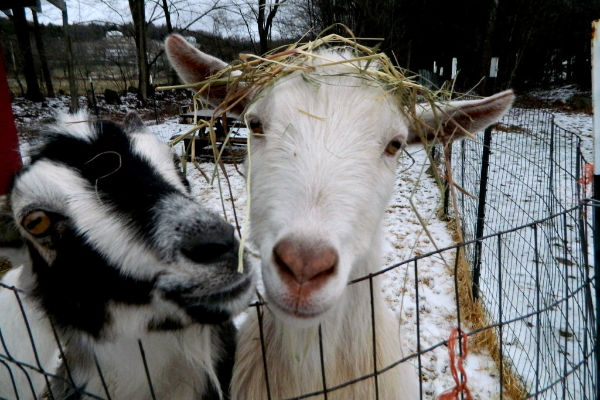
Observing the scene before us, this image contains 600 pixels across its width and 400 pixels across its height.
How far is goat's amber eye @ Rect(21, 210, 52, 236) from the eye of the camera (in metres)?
1.43

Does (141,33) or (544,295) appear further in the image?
(141,33)

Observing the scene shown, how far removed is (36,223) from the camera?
1437 millimetres

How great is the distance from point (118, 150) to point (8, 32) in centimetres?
2486

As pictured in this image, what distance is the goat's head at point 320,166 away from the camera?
117 cm

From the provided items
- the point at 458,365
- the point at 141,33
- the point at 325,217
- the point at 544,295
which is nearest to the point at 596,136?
the point at 458,365

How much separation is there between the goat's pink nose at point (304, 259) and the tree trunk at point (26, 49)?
66.8 ft

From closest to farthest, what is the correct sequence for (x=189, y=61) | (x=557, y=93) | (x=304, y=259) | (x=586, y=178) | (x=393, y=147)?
(x=304, y=259) < (x=393, y=147) < (x=189, y=61) < (x=586, y=178) < (x=557, y=93)

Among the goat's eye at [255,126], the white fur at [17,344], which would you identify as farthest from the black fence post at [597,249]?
the white fur at [17,344]

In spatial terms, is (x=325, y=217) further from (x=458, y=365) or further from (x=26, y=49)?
(x=26, y=49)

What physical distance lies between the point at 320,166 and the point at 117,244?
758mm

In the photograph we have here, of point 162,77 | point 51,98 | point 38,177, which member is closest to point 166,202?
point 38,177

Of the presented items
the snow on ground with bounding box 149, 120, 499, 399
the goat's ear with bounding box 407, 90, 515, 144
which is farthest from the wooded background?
the goat's ear with bounding box 407, 90, 515, 144

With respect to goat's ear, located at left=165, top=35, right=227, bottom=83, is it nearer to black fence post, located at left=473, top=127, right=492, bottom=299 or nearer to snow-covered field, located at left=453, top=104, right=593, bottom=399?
snow-covered field, located at left=453, top=104, right=593, bottom=399

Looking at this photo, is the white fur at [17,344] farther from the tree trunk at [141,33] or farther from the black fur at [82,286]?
the tree trunk at [141,33]
